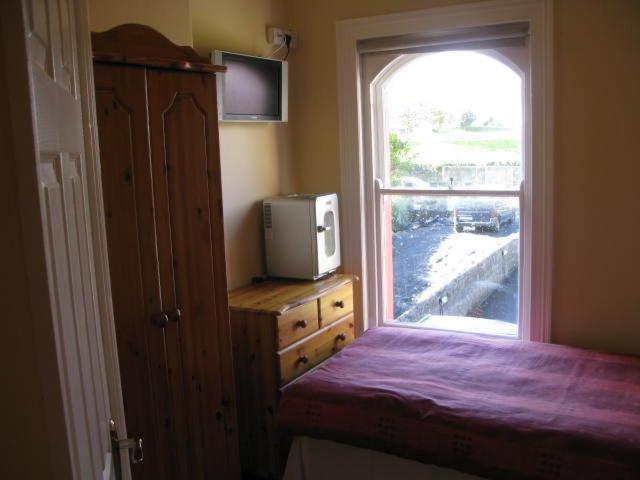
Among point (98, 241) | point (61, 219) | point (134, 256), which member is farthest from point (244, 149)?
point (61, 219)

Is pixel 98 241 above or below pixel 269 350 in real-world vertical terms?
above

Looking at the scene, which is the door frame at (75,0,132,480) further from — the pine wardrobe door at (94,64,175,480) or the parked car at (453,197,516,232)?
the parked car at (453,197,516,232)

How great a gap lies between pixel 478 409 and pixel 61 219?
6.41 feet

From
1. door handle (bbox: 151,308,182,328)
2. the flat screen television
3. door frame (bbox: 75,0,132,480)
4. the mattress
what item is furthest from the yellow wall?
door frame (bbox: 75,0,132,480)

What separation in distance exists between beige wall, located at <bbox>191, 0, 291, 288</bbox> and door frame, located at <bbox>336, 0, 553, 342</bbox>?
15.2 inches

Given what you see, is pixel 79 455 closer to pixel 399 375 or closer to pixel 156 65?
pixel 156 65

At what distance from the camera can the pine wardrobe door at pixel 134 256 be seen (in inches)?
A: 86.6

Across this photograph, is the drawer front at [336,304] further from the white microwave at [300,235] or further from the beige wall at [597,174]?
the beige wall at [597,174]

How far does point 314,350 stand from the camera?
3.14 metres

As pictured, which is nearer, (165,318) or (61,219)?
(61,219)

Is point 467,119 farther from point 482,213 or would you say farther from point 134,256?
point 134,256

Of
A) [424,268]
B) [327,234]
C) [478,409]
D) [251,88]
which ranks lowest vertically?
[478,409]

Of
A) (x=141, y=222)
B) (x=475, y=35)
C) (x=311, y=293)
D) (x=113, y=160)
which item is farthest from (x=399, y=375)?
(x=475, y=35)

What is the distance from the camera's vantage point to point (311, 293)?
3150mm
